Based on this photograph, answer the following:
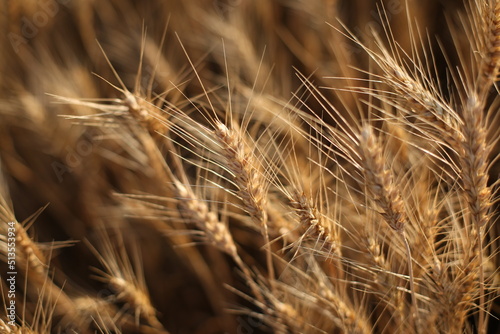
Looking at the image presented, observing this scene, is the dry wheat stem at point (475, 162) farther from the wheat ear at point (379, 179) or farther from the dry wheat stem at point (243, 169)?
the dry wheat stem at point (243, 169)

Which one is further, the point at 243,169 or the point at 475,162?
the point at 243,169

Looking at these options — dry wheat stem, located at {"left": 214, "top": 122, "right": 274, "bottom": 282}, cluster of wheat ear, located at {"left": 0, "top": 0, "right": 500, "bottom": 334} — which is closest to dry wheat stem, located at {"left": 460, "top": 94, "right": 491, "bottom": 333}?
cluster of wheat ear, located at {"left": 0, "top": 0, "right": 500, "bottom": 334}

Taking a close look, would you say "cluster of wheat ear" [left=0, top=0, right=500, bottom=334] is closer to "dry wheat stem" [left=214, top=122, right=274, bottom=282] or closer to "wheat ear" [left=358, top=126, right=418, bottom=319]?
"dry wheat stem" [left=214, top=122, right=274, bottom=282]

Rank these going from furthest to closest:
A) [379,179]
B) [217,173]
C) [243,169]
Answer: [217,173], [243,169], [379,179]

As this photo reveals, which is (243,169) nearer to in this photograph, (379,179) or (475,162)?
(379,179)

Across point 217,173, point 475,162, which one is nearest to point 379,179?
point 475,162

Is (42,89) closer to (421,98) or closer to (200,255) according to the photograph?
(200,255)

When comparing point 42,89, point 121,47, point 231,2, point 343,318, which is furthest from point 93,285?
point 231,2

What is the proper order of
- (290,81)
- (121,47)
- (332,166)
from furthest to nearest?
1. (121,47)
2. (290,81)
3. (332,166)
